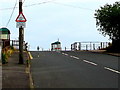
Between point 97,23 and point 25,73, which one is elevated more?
point 97,23

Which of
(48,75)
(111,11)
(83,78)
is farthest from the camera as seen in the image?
(111,11)

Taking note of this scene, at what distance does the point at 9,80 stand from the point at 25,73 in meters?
2.26

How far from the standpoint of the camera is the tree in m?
33.0

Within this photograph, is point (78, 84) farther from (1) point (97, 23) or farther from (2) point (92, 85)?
(1) point (97, 23)

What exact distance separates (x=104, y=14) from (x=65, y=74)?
19.0 m

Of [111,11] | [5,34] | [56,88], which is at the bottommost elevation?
[56,88]

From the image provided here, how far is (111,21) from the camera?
33.2m

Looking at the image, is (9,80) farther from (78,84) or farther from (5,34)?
(5,34)

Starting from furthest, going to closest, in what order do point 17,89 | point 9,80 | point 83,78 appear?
1. point 83,78
2. point 9,80
3. point 17,89

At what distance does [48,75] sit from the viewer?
15.1 metres

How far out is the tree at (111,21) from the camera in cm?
3300

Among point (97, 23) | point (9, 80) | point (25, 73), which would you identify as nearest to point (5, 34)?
point (97, 23)

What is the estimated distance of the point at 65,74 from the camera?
15523 millimetres

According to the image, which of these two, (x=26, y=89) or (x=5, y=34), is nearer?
(x=26, y=89)
